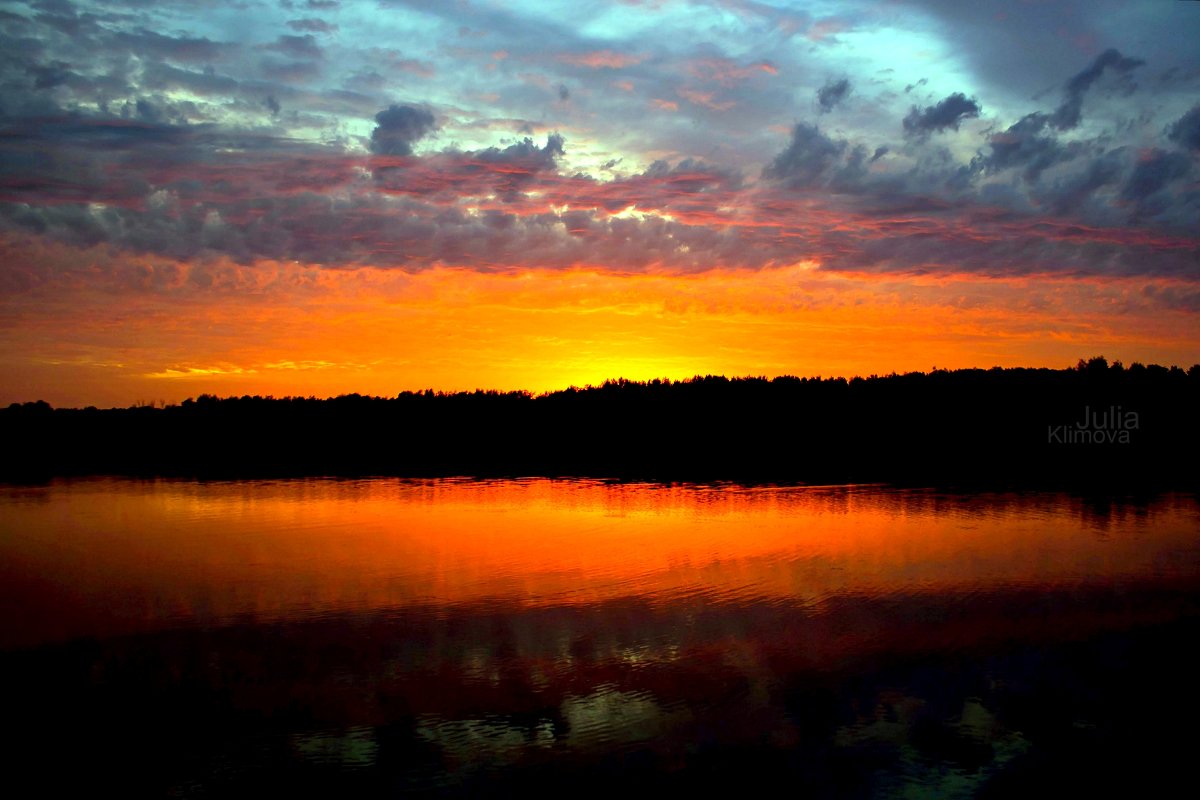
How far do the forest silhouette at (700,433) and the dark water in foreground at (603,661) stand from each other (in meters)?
15.9

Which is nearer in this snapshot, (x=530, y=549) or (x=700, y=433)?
(x=530, y=549)

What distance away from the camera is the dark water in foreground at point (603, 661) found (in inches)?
285

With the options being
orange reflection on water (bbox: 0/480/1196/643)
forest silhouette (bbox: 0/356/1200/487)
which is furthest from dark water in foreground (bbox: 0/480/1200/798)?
forest silhouette (bbox: 0/356/1200/487)

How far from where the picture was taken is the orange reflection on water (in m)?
13.2

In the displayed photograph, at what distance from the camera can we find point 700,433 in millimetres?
51750

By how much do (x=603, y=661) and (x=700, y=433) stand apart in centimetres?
4228

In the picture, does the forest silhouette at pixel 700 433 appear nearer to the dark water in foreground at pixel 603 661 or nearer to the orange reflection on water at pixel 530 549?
the orange reflection on water at pixel 530 549

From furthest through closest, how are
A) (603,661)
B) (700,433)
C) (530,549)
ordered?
(700,433)
(530,549)
(603,661)

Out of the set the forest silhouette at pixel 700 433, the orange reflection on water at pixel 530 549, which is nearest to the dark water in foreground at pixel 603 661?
the orange reflection on water at pixel 530 549

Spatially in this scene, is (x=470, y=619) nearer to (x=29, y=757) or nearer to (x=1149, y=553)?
(x=29, y=757)

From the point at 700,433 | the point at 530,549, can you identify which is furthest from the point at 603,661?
the point at 700,433

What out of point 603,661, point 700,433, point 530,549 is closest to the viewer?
point 603,661

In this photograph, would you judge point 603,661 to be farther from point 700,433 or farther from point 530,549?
point 700,433

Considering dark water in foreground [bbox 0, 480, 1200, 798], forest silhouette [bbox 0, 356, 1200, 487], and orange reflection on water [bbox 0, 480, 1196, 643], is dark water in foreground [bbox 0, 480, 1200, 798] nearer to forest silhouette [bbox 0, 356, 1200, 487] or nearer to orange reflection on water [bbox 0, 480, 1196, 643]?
orange reflection on water [bbox 0, 480, 1196, 643]
